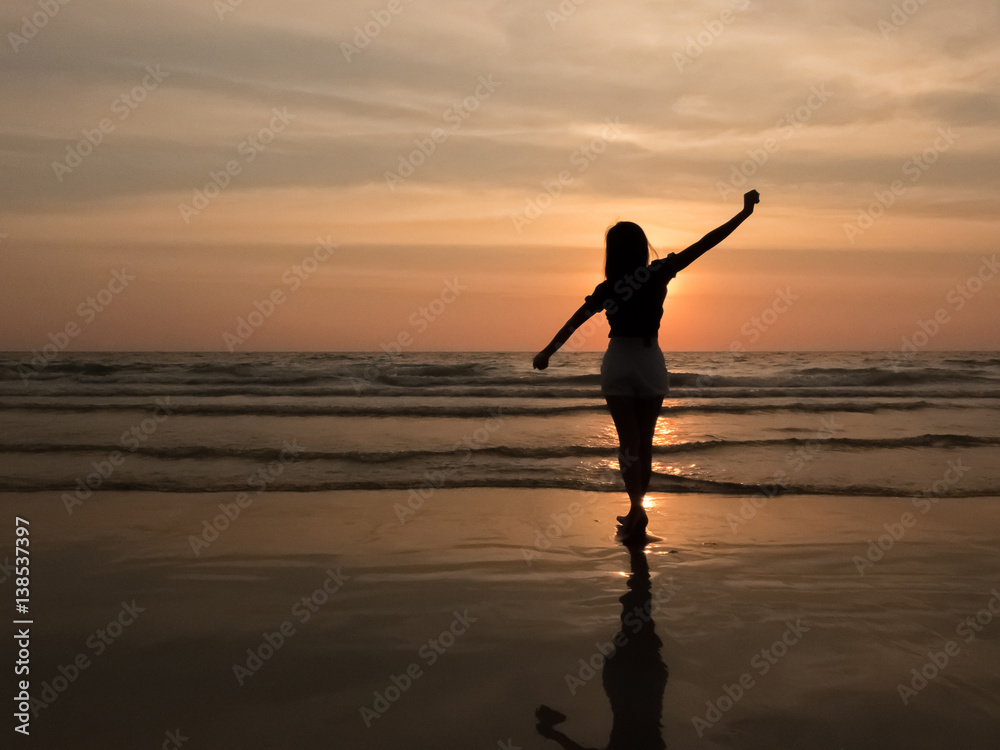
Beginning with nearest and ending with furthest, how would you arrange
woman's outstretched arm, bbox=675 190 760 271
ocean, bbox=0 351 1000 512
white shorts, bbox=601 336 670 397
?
woman's outstretched arm, bbox=675 190 760 271 → white shorts, bbox=601 336 670 397 → ocean, bbox=0 351 1000 512

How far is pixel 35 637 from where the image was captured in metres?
3.21

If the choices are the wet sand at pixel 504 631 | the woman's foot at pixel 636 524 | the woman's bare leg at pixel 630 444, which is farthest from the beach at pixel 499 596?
the woman's bare leg at pixel 630 444

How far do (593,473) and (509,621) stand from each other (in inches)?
166

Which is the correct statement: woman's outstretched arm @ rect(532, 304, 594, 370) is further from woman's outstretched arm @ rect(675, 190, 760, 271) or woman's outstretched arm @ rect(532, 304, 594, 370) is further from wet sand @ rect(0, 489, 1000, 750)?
wet sand @ rect(0, 489, 1000, 750)

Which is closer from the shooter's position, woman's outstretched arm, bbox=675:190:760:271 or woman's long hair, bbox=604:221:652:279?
woman's outstretched arm, bbox=675:190:760:271

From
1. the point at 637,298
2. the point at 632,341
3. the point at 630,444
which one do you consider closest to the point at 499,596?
the point at 630,444

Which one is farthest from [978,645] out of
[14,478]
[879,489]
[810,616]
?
[14,478]

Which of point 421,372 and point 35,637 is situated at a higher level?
point 35,637

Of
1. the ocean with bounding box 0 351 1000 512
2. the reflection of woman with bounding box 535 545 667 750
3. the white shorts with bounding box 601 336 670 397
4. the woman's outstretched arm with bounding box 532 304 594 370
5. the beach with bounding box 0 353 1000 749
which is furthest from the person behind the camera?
the ocean with bounding box 0 351 1000 512

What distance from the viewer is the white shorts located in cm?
478

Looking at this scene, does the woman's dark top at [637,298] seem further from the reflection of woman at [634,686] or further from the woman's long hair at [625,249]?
the reflection of woman at [634,686]

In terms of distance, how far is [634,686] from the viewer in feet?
8.87

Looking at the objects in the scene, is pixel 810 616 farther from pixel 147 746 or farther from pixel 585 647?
pixel 147 746

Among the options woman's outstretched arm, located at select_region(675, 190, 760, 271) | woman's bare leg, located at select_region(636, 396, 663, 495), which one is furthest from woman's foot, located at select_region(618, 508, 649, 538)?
woman's outstretched arm, located at select_region(675, 190, 760, 271)
